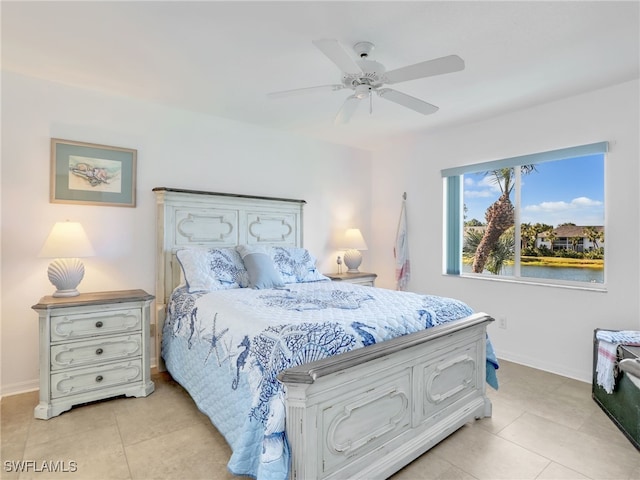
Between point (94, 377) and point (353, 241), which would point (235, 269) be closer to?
point (94, 377)

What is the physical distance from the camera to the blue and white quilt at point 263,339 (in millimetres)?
1502

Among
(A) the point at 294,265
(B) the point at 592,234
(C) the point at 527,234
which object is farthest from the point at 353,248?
(B) the point at 592,234

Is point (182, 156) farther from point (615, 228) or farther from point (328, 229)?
point (615, 228)

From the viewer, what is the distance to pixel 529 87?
283cm

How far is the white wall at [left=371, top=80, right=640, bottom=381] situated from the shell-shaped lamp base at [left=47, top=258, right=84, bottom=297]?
3.49 m

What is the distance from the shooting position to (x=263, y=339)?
5.39 feet

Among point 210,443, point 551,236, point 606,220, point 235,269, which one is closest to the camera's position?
point 210,443

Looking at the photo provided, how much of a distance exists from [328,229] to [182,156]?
6.42ft

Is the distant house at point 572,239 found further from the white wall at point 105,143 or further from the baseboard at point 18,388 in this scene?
the baseboard at point 18,388

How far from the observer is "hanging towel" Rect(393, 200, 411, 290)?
4.37m

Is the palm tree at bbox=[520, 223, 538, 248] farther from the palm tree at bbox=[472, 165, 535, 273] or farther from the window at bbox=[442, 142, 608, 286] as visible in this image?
the palm tree at bbox=[472, 165, 535, 273]

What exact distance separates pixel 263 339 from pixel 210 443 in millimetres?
871

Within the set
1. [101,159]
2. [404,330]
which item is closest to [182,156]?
A: [101,159]

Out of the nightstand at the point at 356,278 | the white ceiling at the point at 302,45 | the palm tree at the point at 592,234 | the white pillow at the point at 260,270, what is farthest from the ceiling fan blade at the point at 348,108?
the palm tree at the point at 592,234
